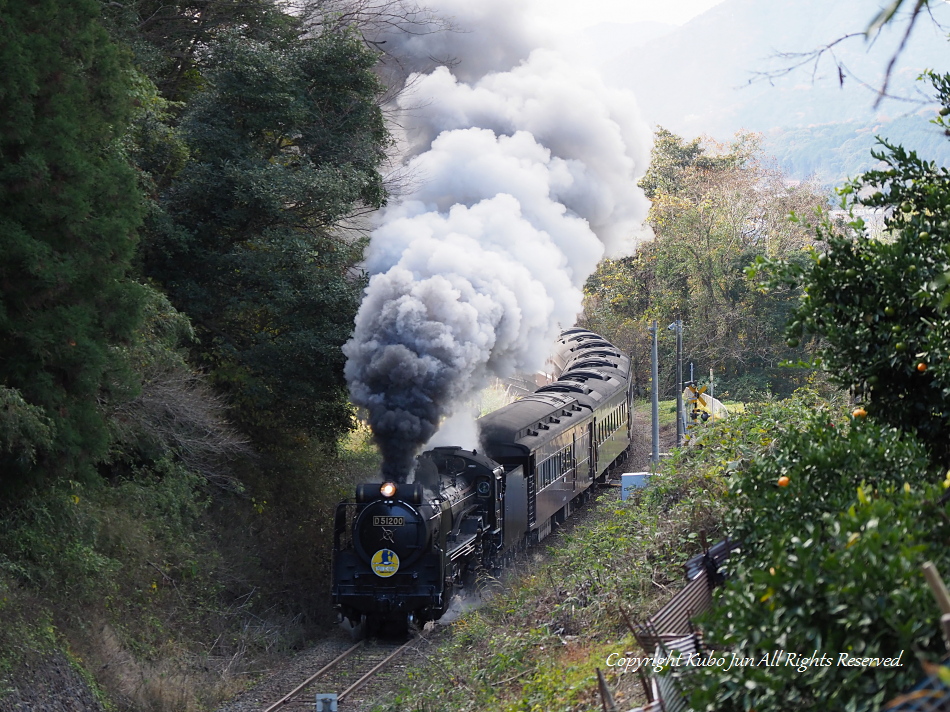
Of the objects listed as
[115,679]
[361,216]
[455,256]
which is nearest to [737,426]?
[455,256]

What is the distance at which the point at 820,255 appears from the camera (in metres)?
7.62

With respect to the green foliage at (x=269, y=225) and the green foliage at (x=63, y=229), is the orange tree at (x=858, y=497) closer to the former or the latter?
the green foliage at (x=63, y=229)

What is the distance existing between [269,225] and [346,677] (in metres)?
8.80

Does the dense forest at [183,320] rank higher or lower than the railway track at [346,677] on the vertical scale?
higher

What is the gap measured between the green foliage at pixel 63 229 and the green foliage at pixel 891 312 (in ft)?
26.0

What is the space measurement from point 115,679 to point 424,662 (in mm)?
3579

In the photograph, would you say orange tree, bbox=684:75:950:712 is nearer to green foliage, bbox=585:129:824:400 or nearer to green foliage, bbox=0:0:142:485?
green foliage, bbox=0:0:142:485

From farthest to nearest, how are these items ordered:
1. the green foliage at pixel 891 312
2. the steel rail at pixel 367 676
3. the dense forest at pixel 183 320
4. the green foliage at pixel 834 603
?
1. the steel rail at pixel 367 676
2. the dense forest at pixel 183 320
3. the green foliage at pixel 891 312
4. the green foliage at pixel 834 603

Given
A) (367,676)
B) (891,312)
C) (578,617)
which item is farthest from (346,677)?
(891,312)

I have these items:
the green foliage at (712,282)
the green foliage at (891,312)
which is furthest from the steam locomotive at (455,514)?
the green foliage at (712,282)

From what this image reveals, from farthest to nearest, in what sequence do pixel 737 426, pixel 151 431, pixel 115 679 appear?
pixel 151 431 < pixel 737 426 < pixel 115 679

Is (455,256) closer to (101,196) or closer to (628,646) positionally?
(101,196)

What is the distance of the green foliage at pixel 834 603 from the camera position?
12.5 feet

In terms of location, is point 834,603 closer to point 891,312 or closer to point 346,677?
point 891,312
